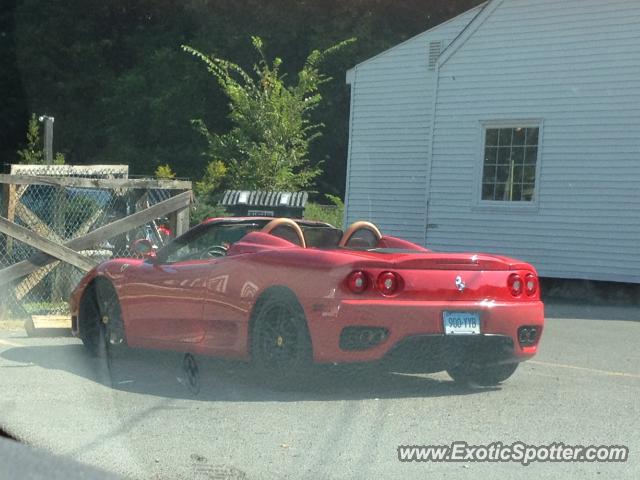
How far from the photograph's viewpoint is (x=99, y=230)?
11.7 meters

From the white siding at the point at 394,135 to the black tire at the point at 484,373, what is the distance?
11374mm

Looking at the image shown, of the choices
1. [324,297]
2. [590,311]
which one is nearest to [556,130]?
[590,311]

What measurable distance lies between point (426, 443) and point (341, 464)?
2.17ft

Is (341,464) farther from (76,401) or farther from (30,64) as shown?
(30,64)

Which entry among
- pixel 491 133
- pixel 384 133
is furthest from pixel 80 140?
pixel 491 133

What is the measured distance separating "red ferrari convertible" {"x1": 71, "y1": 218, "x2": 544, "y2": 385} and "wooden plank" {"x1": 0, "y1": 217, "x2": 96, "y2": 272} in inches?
119

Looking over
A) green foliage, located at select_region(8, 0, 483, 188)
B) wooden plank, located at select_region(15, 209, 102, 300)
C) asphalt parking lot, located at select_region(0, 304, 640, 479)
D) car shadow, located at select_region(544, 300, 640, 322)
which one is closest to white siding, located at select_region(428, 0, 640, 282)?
car shadow, located at select_region(544, 300, 640, 322)

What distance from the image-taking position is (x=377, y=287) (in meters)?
7.02

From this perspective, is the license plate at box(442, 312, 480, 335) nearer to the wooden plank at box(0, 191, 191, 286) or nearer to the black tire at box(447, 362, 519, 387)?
the black tire at box(447, 362, 519, 387)

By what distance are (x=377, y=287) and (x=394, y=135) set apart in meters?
13.0

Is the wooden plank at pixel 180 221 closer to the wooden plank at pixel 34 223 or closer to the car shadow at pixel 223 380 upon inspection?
the wooden plank at pixel 34 223

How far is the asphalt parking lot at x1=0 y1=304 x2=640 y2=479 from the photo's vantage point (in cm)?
545

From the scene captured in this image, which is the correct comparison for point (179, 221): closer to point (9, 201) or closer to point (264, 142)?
point (9, 201)

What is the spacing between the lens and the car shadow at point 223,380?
7281mm
